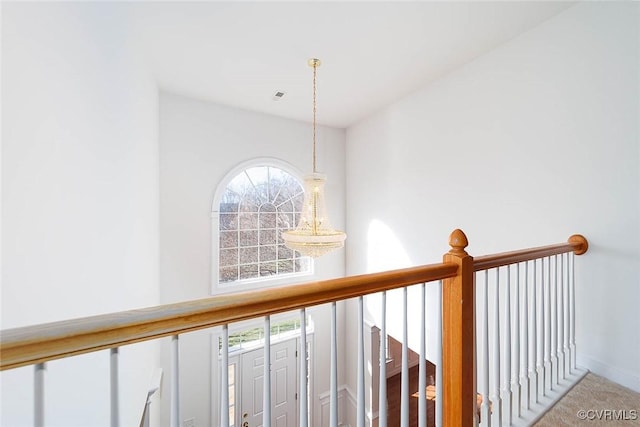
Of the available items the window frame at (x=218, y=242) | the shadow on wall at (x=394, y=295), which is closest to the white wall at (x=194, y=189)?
the window frame at (x=218, y=242)

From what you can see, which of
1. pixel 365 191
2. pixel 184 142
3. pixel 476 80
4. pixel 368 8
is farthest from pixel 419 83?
pixel 184 142

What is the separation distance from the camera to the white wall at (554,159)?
1.81 meters

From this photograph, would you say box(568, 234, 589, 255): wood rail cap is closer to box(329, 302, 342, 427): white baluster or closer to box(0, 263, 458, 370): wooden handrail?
box(0, 263, 458, 370): wooden handrail

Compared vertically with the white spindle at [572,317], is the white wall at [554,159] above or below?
above

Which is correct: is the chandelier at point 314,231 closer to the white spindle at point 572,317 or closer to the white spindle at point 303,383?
the white spindle at point 303,383

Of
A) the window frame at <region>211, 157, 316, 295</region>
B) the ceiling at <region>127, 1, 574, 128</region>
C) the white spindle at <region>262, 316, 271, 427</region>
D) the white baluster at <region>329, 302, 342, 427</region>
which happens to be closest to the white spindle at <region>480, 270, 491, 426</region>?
the white baluster at <region>329, 302, 342, 427</region>

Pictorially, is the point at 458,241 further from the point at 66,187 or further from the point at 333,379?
the point at 66,187

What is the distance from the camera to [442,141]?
121 inches

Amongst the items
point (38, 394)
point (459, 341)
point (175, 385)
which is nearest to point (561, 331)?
point (459, 341)

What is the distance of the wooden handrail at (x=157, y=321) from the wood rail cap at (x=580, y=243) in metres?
1.75

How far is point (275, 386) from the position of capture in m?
4.15

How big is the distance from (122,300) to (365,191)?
336cm

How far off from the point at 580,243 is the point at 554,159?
2.15 ft

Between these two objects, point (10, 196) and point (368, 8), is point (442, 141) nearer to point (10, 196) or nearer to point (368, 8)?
point (368, 8)
